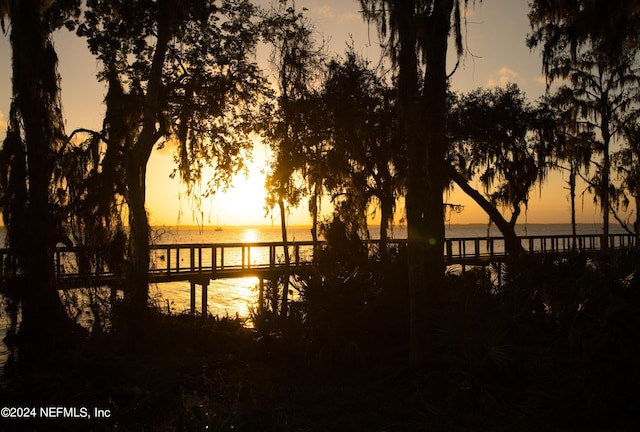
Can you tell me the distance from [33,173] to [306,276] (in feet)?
24.4

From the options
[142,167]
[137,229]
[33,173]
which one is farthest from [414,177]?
[33,173]

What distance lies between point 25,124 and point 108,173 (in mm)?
2169

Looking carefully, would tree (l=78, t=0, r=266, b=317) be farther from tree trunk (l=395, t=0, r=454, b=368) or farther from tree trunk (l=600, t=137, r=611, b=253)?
tree trunk (l=600, t=137, r=611, b=253)

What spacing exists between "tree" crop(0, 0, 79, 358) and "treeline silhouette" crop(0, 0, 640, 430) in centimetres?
5

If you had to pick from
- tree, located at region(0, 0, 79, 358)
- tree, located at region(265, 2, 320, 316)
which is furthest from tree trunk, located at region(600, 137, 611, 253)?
tree, located at region(0, 0, 79, 358)

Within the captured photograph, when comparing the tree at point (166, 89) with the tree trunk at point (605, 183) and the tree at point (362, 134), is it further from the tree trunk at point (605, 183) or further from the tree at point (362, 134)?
the tree trunk at point (605, 183)

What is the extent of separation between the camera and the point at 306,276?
9469mm

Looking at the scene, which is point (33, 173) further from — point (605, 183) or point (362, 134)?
point (605, 183)

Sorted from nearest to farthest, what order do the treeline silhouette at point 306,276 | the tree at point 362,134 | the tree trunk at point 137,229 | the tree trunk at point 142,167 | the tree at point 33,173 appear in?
the treeline silhouette at point 306,276 < the tree at point 33,173 < the tree trunk at point 137,229 < the tree trunk at point 142,167 < the tree at point 362,134

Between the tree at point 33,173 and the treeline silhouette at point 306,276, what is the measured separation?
0.05m

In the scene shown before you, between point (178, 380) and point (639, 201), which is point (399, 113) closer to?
point (178, 380)

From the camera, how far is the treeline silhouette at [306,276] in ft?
22.7

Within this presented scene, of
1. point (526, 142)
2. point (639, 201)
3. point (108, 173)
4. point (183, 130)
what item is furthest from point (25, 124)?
point (639, 201)

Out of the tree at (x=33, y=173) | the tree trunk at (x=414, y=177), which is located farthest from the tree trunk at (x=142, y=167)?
the tree trunk at (x=414, y=177)
